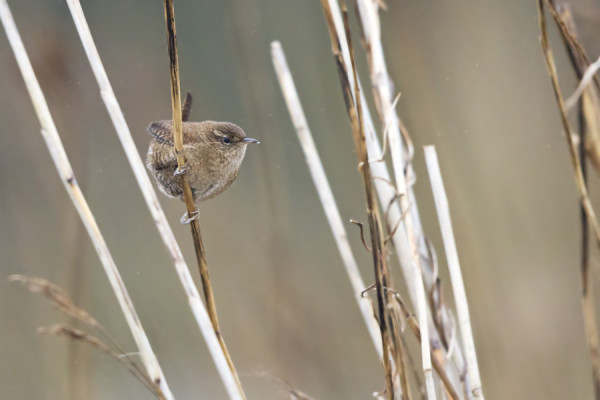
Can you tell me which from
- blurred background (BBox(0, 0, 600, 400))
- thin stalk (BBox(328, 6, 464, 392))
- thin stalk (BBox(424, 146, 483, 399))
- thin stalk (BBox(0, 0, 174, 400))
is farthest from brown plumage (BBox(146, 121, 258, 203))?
thin stalk (BBox(424, 146, 483, 399))

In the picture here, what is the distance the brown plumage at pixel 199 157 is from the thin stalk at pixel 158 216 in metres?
0.30

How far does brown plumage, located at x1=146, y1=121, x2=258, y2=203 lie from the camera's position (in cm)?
152

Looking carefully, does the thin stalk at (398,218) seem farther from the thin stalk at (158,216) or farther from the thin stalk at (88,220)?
the thin stalk at (88,220)

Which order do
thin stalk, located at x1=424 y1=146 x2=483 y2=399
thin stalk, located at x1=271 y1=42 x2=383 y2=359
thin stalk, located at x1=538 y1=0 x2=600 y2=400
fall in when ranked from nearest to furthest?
1. thin stalk, located at x1=538 y1=0 x2=600 y2=400
2. thin stalk, located at x1=424 y1=146 x2=483 y2=399
3. thin stalk, located at x1=271 y1=42 x2=383 y2=359

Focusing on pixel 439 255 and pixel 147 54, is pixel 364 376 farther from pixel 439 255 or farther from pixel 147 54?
pixel 147 54

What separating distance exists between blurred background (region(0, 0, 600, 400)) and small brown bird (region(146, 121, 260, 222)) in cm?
24

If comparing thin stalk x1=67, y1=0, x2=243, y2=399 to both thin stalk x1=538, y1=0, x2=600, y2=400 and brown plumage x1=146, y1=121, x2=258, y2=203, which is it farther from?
thin stalk x1=538, y1=0, x2=600, y2=400

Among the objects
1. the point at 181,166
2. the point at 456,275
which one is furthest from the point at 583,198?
the point at 181,166

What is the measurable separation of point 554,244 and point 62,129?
5.79 ft

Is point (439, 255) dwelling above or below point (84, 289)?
below

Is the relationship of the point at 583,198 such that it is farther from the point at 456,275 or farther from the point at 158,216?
the point at 158,216

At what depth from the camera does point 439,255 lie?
231 centimetres

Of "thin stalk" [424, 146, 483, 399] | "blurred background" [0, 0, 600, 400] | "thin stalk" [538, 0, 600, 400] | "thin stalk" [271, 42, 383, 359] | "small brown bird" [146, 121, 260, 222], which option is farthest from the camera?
"blurred background" [0, 0, 600, 400]

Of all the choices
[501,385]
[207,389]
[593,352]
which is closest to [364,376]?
[501,385]
